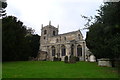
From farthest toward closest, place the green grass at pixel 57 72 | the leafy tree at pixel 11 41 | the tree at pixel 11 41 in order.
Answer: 1. the leafy tree at pixel 11 41
2. the tree at pixel 11 41
3. the green grass at pixel 57 72

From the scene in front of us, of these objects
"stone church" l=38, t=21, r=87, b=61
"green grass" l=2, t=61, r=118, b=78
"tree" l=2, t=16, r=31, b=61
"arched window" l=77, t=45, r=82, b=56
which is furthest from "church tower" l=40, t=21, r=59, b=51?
"green grass" l=2, t=61, r=118, b=78

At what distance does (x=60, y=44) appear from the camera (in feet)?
255

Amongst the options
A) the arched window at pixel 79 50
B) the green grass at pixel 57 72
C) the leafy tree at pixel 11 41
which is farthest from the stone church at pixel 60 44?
the green grass at pixel 57 72

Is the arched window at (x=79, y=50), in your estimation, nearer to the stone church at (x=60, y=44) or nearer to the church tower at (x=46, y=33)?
the stone church at (x=60, y=44)

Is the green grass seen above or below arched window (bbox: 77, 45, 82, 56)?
below

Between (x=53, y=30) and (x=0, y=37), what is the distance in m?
61.9

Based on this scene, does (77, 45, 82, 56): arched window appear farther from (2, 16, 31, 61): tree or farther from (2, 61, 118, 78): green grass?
(2, 61, 118, 78): green grass

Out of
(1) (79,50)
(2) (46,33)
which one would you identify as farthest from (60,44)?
(2) (46,33)

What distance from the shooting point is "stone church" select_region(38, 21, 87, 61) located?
71.6 metres

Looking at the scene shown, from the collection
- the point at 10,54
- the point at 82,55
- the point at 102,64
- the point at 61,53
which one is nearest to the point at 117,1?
the point at 102,64

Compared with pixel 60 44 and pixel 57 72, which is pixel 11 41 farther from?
pixel 60 44

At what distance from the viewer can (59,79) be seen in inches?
388

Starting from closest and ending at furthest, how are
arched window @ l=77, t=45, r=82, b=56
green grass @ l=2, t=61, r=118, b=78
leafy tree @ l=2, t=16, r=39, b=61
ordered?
1. green grass @ l=2, t=61, r=118, b=78
2. leafy tree @ l=2, t=16, r=39, b=61
3. arched window @ l=77, t=45, r=82, b=56

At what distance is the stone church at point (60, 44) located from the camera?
235 feet
